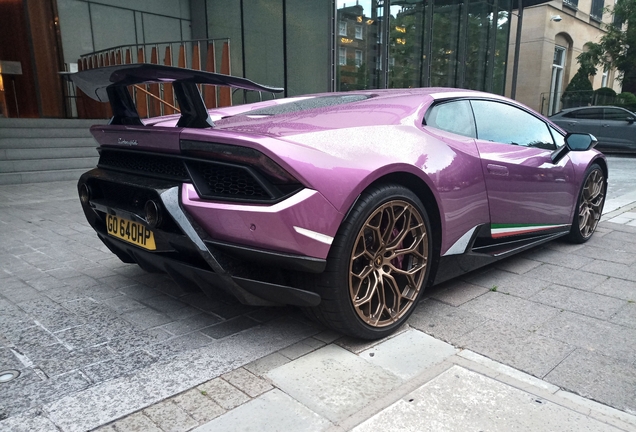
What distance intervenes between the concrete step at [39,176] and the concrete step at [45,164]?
17 centimetres

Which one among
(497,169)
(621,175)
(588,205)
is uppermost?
(497,169)

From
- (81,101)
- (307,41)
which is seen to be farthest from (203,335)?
(81,101)

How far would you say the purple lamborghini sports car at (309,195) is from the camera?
7.11 ft

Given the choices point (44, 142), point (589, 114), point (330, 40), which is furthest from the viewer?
point (589, 114)

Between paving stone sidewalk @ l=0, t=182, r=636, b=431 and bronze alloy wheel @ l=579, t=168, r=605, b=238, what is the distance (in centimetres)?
66

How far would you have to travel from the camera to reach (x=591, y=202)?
4672 millimetres

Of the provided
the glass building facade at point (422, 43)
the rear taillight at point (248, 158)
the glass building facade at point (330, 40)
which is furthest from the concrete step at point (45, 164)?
the rear taillight at point (248, 158)

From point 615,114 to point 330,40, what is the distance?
8.61m

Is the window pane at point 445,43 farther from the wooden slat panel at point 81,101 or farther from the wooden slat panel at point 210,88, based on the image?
the wooden slat panel at point 81,101

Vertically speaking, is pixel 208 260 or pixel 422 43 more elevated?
pixel 422 43

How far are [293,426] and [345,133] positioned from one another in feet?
4.63

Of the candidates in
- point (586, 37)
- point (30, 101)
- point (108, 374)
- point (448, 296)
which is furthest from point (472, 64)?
point (108, 374)

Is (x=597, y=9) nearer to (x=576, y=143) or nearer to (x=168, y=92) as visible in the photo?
(x=168, y=92)

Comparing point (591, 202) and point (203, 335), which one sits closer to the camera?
point (203, 335)
